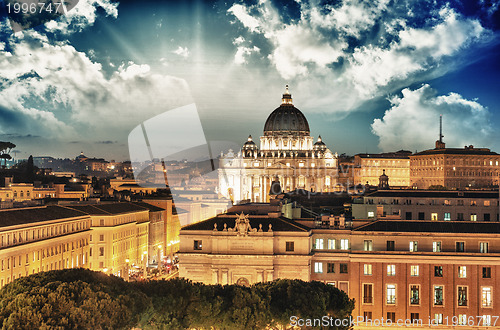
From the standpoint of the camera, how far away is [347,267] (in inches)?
2640

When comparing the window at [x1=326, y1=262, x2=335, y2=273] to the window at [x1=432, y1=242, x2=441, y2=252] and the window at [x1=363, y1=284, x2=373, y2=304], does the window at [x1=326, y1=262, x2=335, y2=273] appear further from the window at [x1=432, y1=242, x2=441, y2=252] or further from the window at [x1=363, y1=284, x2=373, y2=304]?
the window at [x1=432, y1=242, x2=441, y2=252]

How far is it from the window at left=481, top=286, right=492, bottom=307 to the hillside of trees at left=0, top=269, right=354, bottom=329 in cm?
1224

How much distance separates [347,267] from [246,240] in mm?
8071

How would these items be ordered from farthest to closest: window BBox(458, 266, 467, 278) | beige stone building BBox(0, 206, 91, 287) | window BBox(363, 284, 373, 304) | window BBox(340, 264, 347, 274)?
beige stone building BBox(0, 206, 91, 287) < window BBox(340, 264, 347, 274) < window BBox(363, 284, 373, 304) < window BBox(458, 266, 467, 278)

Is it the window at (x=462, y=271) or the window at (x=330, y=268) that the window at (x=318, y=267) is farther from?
the window at (x=462, y=271)

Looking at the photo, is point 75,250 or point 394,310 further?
point 75,250

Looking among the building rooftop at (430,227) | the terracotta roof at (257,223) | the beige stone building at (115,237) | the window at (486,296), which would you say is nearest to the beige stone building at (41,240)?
the beige stone building at (115,237)

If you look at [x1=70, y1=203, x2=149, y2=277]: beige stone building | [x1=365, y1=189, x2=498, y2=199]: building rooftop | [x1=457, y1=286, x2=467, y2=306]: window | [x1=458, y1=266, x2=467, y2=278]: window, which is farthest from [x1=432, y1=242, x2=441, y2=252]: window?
[x1=70, y1=203, x2=149, y2=277]: beige stone building

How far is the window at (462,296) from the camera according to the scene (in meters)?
65.6

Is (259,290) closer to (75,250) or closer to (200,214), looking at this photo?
(75,250)

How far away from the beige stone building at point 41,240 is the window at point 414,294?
31332 millimetres

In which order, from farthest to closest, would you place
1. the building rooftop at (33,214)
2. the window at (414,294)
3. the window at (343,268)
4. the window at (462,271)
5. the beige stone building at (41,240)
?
the building rooftop at (33,214) < the beige stone building at (41,240) < the window at (343,268) < the window at (414,294) < the window at (462,271)

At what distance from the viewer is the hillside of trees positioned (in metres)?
45.2

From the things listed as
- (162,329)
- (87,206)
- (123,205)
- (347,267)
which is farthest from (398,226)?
(123,205)
